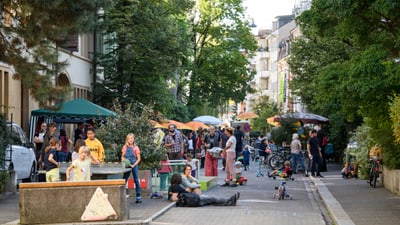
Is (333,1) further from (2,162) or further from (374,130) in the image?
(2,162)

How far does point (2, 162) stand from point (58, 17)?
3.76 m

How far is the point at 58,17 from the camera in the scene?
2130cm

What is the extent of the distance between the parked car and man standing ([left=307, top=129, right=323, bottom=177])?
10.9 meters

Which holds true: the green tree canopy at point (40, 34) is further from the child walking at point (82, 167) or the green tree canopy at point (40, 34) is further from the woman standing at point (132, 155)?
the child walking at point (82, 167)

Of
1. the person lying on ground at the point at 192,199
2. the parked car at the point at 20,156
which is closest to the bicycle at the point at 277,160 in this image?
the parked car at the point at 20,156

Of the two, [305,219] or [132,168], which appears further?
[132,168]

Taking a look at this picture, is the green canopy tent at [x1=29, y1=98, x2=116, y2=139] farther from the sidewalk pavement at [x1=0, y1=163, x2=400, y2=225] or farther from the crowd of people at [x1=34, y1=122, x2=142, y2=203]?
the crowd of people at [x1=34, y1=122, x2=142, y2=203]

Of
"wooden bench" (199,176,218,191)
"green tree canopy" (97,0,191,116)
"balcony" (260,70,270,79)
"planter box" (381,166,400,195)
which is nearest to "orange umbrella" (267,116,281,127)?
"green tree canopy" (97,0,191,116)

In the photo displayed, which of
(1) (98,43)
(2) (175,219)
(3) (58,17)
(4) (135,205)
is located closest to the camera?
(2) (175,219)

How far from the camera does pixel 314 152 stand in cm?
3331

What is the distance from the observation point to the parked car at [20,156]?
23.5 meters

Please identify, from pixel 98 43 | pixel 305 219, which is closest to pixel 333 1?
pixel 305 219

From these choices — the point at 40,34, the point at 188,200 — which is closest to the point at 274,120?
the point at 40,34

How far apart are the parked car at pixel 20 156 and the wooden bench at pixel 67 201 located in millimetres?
7221
